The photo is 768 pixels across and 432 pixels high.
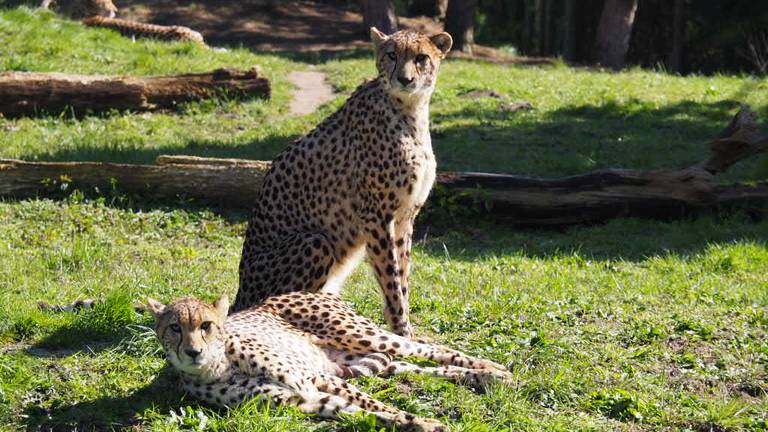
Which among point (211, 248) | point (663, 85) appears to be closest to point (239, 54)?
point (663, 85)

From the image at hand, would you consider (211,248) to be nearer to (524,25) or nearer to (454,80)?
(454,80)

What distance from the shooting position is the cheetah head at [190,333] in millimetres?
4059

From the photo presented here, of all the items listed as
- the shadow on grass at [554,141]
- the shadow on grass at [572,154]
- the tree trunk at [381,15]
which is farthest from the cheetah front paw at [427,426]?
the tree trunk at [381,15]

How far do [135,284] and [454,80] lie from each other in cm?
939

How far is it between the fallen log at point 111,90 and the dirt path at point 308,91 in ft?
1.92

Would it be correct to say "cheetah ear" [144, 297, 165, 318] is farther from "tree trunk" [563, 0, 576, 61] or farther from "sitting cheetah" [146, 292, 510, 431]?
"tree trunk" [563, 0, 576, 61]

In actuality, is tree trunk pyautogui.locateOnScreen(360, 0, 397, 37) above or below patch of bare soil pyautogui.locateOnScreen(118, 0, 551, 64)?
above

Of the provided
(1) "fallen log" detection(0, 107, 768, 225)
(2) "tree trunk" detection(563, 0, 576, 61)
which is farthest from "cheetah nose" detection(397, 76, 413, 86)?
(2) "tree trunk" detection(563, 0, 576, 61)

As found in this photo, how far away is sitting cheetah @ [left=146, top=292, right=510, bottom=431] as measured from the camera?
163 inches

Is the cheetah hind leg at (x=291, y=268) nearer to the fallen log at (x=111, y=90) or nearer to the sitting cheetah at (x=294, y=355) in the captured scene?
the sitting cheetah at (x=294, y=355)

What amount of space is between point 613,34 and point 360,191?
572 inches

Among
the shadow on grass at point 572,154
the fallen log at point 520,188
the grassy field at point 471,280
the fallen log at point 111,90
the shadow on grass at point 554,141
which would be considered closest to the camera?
the grassy field at point 471,280

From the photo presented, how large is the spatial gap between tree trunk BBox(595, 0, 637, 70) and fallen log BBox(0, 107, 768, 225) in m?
10.1

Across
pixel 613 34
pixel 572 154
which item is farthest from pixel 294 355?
pixel 613 34
